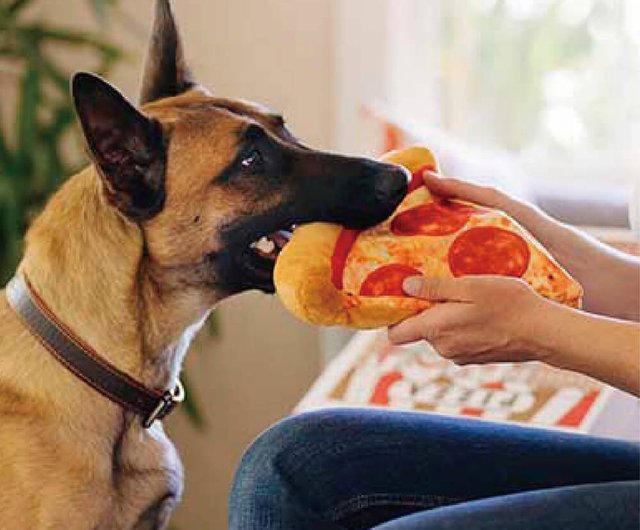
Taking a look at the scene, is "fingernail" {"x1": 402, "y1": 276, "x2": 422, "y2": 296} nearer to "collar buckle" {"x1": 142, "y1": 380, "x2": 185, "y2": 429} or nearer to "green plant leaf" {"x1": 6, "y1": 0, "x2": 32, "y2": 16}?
"collar buckle" {"x1": 142, "y1": 380, "x2": 185, "y2": 429}

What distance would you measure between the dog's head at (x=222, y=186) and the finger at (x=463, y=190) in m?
0.07

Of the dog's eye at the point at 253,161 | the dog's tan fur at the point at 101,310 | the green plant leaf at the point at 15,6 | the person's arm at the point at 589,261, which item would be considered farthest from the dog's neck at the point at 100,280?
the green plant leaf at the point at 15,6

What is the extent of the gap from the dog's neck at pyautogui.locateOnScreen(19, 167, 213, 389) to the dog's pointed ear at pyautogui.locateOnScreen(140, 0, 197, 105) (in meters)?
0.15

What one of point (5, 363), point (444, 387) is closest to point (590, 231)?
point (444, 387)

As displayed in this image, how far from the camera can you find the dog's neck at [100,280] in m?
1.42

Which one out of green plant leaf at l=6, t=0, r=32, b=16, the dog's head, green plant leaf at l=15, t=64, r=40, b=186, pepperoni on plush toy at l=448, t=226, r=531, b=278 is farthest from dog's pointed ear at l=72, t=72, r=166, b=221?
green plant leaf at l=6, t=0, r=32, b=16

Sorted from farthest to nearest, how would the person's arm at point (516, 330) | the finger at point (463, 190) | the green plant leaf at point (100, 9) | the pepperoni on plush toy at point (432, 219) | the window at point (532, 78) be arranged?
the window at point (532, 78) < the green plant leaf at point (100, 9) < the finger at point (463, 190) < the pepperoni on plush toy at point (432, 219) < the person's arm at point (516, 330)

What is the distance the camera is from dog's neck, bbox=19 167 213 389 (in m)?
1.42

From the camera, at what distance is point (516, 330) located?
1.27 m

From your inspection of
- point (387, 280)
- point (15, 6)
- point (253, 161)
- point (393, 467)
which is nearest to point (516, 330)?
point (387, 280)

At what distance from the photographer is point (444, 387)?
78.5 inches

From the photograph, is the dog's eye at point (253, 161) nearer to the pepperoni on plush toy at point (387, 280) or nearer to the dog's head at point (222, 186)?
the dog's head at point (222, 186)

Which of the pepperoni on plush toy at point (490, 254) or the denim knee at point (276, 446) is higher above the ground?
the pepperoni on plush toy at point (490, 254)

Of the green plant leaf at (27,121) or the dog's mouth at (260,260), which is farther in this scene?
the green plant leaf at (27,121)
